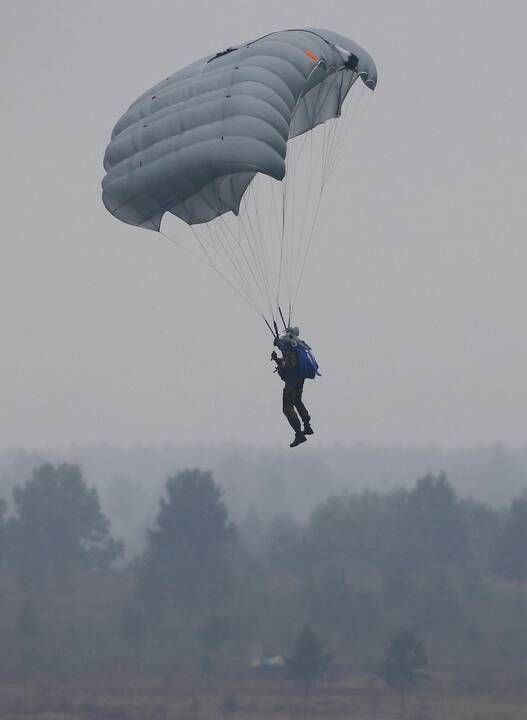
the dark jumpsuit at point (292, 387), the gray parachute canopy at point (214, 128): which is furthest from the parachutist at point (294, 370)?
the gray parachute canopy at point (214, 128)

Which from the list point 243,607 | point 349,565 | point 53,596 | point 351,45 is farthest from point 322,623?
point 351,45

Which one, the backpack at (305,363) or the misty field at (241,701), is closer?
the backpack at (305,363)

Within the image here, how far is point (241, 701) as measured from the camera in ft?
311

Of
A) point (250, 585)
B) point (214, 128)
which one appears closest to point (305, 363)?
point (214, 128)

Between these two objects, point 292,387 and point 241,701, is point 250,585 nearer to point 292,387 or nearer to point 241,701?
point 241,701

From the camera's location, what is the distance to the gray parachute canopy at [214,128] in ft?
93.1

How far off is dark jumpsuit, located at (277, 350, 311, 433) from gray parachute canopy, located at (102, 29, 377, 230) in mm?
3990

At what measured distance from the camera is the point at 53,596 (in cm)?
12112

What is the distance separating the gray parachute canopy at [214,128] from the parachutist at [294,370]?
363 cm

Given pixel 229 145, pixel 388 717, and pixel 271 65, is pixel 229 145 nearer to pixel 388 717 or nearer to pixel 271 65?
pixel 271 65

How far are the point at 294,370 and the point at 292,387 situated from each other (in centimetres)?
40

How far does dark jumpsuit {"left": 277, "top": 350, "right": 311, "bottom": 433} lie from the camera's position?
28.4m

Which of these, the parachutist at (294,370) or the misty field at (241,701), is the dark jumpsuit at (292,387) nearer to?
the parachutist at (294,370)

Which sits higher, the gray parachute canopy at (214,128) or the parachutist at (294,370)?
the gray parachute canopy at (214,128)
